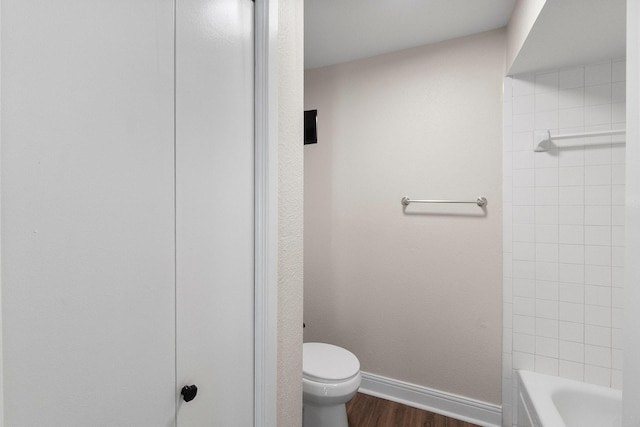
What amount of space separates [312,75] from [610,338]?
93.1 inches

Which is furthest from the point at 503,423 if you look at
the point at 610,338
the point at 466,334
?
the point at 610,338

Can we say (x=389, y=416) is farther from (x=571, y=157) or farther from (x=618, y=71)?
(x=618, y=71)

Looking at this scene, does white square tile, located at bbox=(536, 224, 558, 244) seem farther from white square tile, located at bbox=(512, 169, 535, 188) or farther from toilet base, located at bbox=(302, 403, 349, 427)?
toilet base, located at bbox=(302, 403, 349, 427)

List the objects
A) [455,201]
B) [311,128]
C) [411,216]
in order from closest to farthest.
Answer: [311,128] < [455,201] < [411,216]

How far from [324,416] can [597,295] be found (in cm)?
151

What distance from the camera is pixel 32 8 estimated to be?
370 millimetres

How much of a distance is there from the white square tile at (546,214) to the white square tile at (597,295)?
363 mm

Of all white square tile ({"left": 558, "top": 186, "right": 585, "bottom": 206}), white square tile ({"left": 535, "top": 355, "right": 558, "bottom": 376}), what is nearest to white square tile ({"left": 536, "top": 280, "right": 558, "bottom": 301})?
white square tile ({"left": 535, "top": 355, "right": 558, "bottom": 376})

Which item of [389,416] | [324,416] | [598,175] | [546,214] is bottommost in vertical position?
[389,416]

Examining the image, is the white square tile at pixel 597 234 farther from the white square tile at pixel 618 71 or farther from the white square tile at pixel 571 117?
the white square tile at pixel 618 71

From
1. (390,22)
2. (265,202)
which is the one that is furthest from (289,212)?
(390,22)

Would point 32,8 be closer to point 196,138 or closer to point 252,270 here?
point 196,138

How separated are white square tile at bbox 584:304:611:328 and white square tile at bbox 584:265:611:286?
12 cm

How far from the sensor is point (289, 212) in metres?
0.96
